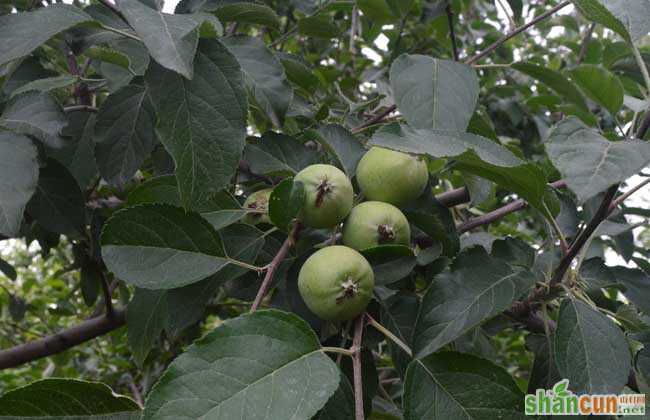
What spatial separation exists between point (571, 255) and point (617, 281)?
27cm

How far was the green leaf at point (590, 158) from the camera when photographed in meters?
0.75

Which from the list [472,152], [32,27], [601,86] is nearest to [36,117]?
[32,27]

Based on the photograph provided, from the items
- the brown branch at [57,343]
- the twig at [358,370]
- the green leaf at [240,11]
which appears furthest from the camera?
the brown branch at [57,343]

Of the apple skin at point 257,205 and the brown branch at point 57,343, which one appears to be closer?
the apple skin at point 257,205

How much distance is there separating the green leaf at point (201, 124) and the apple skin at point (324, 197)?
0.14 meters

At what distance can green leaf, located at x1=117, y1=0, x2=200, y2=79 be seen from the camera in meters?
0.81

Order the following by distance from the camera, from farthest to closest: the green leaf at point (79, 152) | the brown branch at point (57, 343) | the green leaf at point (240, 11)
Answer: the brown branch at point (57, 343) < the green leaf at point (79, 152) < the green leaf at point (240, 11)

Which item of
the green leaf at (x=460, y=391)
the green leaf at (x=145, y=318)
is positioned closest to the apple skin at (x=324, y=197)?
the green leaf at (x=460, y=391)

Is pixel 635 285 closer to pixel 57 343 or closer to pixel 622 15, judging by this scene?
pixel 622 15

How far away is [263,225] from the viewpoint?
47.1 inches

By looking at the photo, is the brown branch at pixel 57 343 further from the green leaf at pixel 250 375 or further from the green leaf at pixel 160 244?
the green leaf at pixel 250 375

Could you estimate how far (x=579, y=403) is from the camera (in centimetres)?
90

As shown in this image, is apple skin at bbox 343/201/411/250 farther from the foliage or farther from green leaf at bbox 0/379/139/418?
green leaf at bbox 0/379/139/418

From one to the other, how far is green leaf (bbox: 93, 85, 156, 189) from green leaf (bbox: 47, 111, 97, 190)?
0.57 feet
